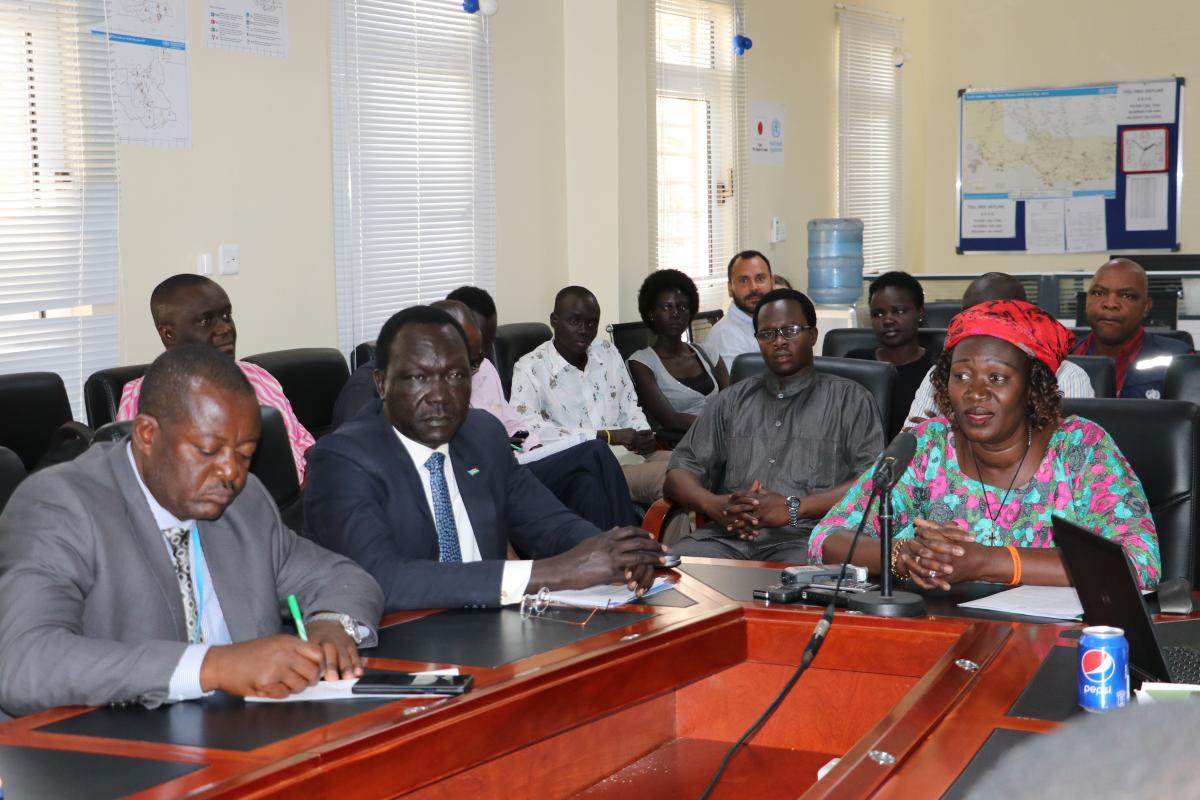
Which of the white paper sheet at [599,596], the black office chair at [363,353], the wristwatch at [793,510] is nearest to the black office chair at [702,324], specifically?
the black office chair at [363,353]

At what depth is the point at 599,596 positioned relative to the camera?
2.52 m

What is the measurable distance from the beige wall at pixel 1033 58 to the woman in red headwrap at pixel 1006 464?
6.95m

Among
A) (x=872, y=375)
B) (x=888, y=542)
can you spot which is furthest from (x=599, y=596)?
(x=872, y=375)

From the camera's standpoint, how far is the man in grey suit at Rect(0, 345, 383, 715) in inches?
74.5

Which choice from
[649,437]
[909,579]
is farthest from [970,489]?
[649,437]

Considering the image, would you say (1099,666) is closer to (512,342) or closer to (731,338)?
(512,342)

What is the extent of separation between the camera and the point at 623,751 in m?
2.28

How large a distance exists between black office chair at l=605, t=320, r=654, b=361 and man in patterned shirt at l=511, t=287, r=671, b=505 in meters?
0.40

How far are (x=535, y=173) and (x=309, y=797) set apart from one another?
543cm

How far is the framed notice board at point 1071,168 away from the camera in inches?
350

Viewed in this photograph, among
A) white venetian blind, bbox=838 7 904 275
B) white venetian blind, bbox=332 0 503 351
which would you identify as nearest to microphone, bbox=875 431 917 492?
white venetian blind, bbox=332 0 503 351

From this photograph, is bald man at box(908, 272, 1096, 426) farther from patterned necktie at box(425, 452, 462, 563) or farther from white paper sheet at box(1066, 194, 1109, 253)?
white paper sheet at box(1066, 194, 1109, 253)

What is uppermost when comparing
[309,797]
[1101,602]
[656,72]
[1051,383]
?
[656,72]

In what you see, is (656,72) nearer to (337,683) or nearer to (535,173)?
(535,173)
